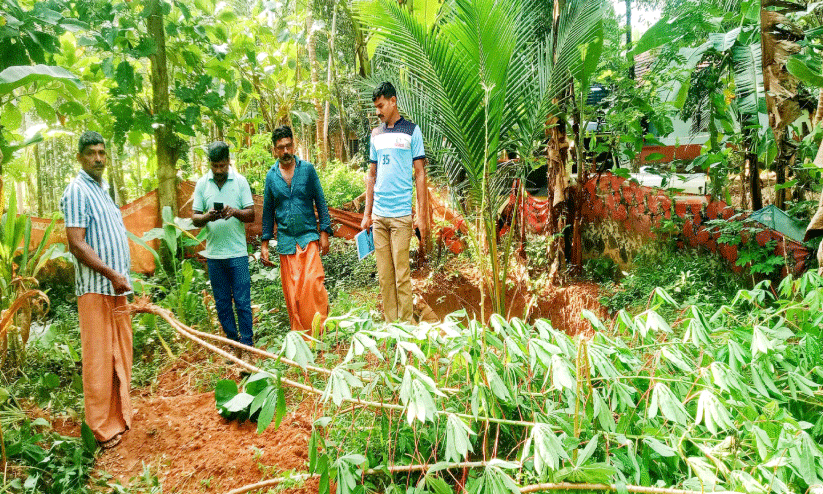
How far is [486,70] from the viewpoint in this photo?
3420mm

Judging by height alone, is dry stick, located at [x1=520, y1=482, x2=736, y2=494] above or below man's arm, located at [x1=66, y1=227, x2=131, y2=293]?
below

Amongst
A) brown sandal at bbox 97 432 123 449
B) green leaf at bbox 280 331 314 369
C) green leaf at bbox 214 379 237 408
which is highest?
green leaf at bbox 280 331 314 369

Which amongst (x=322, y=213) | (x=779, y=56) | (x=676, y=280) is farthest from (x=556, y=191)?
(x=322, y=213)

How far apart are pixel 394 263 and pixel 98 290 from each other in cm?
185

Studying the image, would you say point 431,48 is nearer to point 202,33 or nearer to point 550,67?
point 550,67

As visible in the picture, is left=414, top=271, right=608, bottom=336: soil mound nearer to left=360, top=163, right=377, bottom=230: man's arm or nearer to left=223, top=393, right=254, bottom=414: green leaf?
left=360, top=163, right=377, bottom=230: man's arm

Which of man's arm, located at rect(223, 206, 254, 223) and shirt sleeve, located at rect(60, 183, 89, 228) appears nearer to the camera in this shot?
shirt sleeve, located at rect(60, 183, 89, 228)

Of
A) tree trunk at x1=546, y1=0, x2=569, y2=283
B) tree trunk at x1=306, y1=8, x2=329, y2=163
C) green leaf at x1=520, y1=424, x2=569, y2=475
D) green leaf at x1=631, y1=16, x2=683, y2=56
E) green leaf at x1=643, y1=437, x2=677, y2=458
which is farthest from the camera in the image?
tree trunk at x1=306, y1=8, x2=329, y2=163

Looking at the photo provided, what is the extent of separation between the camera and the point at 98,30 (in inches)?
160

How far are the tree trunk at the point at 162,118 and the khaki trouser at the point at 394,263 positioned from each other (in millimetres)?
2200

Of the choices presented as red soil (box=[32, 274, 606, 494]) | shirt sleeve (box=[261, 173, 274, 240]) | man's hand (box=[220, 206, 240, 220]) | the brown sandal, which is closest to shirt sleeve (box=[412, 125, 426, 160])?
shirt sleeve (box=[261, 173, 274, 240])

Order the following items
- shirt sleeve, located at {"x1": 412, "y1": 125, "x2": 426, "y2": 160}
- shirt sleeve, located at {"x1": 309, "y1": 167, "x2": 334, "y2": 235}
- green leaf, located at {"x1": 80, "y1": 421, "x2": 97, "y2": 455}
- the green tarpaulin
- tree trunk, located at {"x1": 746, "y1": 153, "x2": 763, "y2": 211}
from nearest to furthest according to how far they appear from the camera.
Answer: green leaf, located at {"x1": 80, "y1": 421, "x2": 97, "y2": 455}
the green tarpaulin
shirt sleeve, located at {"x1": 412, "y1": 125, "x2": 426, "y2": 160}
shirt sleeve, located at {"x1": 309, "y1": 167, "x2": 334, "y2": 235}
tree trunk, located at {"x1": 746, "y1": 153, "x2": 763, "y2": 211}

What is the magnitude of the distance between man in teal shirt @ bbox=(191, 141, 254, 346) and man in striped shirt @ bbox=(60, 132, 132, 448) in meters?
0.80

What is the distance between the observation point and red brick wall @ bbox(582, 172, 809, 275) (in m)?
3.75
